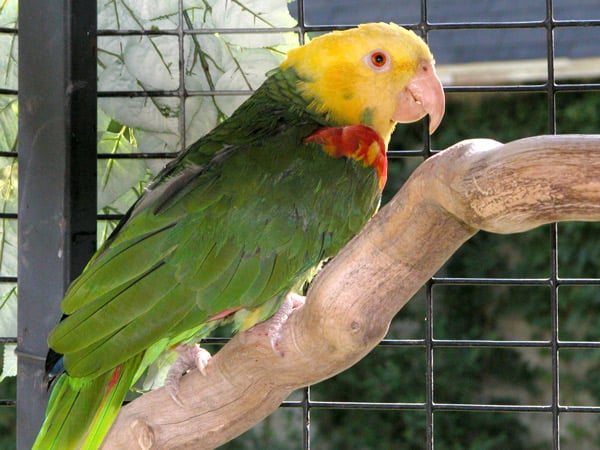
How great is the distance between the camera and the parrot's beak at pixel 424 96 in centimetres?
141

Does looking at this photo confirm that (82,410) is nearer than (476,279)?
Yes

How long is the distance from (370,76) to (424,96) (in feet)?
0.29

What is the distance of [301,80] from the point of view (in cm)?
144

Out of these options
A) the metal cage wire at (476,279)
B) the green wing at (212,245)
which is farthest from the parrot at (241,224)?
the metal cage wire at (476,279)

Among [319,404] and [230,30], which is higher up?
[230,30]

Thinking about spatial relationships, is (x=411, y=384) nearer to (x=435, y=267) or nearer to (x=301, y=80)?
(x=301, y=80)

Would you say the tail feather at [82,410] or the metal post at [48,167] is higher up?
the metal post at [48,167]

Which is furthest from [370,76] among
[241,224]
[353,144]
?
[241,224]

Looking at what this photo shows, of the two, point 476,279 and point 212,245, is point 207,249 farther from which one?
point 476,279

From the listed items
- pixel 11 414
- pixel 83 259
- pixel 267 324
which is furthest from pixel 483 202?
pixel 11 414

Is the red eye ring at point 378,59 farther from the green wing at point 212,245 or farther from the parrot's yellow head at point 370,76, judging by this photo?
the green wing at point 212,245

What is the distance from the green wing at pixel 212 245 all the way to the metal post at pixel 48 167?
0.16 meters

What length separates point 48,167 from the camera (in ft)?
4.60

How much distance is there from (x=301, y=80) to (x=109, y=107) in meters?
Result: 0.31
